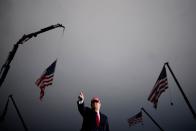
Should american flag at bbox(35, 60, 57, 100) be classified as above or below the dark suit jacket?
above

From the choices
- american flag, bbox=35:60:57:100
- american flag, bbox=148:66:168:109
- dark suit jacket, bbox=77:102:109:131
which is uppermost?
american flag, bbox=35:60:57:100

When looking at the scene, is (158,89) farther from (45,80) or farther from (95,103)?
(95,103)

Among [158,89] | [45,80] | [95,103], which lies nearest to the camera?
[95,103]

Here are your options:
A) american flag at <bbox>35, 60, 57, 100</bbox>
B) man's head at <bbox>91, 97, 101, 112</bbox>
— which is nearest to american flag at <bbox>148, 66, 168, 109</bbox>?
american flag at <bbox>35, 60, 57, 100</bbox>

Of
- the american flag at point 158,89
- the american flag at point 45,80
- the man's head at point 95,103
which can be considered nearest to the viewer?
the man's head at point 95,103

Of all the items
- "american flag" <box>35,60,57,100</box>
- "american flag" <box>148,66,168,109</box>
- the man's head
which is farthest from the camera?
"american flag" <box>35,60,57,100</box>

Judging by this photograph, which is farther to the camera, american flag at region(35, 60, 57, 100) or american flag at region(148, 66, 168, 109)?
american flag at region(35, 60, 57, 100)

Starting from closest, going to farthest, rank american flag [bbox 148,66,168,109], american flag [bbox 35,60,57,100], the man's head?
the man's head, american flag [bbox 148,66,168,109], american flag [bbox 35,60,57,100]

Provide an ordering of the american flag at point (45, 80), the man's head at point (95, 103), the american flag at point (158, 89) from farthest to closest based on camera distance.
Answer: the american flag at point (45, 80), the american flag at point (158, 89), the man's head at point (95, 103)

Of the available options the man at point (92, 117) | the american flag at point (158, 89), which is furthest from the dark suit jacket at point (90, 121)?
the american flag at point (158, 89)

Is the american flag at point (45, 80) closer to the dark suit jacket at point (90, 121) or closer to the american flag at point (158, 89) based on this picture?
the american flag at point (158, 89)

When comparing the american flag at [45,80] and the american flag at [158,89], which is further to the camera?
the american flag at [45,80]

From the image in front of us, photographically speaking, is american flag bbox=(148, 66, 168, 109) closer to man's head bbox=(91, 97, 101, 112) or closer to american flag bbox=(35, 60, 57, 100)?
american flag bbox=(35, 60, 57, 100)

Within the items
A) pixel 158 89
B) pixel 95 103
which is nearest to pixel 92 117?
pixel 95 103
